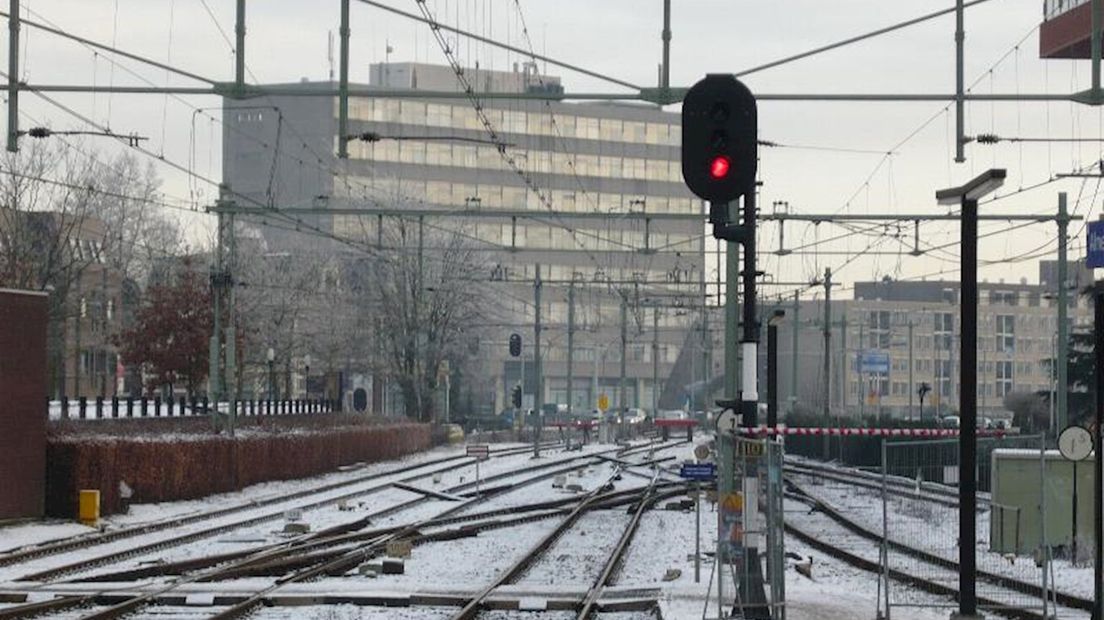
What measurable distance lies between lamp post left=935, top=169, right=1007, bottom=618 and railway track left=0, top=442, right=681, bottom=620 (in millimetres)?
8013

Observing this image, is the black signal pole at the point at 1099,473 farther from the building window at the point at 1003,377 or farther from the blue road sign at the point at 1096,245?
the building window at the point at 1003,377

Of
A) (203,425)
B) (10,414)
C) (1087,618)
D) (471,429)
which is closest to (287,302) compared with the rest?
(471,429)

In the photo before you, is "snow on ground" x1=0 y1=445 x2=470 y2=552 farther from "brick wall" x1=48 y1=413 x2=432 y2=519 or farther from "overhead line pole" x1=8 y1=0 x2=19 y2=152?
"overhead line pole" x1=8 y1=0 x2=19 y2=152

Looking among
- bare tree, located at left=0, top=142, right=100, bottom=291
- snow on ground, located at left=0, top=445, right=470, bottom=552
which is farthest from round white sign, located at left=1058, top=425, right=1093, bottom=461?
bare tree, located at left=0, top=142, right=100, bottom=291

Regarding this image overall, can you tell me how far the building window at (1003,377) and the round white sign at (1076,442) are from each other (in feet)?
403

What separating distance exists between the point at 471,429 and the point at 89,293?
91.0 feet

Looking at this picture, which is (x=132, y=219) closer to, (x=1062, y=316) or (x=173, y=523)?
(x=173, y=523)

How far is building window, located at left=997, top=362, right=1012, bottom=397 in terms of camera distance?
14500 cm

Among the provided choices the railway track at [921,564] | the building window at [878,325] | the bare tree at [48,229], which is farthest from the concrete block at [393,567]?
the building window at [878,325]

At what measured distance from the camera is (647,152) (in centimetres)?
14550

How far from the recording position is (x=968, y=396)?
699 inches

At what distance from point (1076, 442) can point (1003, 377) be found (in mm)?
129320

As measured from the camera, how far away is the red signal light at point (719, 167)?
55.9 ft

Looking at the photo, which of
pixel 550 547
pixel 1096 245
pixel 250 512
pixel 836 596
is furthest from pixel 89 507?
pixel 1096 245
